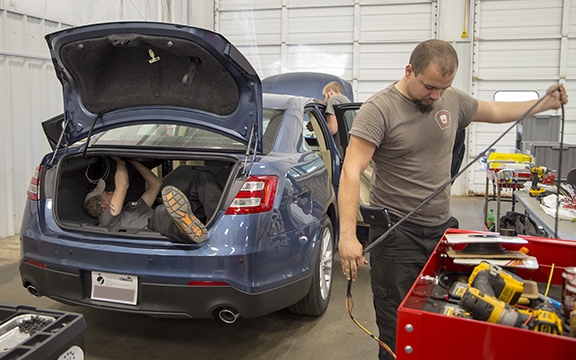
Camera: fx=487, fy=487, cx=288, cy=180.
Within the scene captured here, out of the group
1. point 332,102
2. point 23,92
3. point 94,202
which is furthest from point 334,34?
point 94,202

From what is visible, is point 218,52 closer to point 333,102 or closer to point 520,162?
point 333,102

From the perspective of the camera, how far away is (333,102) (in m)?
4.61

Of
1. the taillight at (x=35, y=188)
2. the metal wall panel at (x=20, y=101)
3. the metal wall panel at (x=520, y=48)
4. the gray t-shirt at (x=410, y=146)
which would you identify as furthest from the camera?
the metal wall panel at (x=520, y=48)

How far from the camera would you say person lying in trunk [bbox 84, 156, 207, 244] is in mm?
2551

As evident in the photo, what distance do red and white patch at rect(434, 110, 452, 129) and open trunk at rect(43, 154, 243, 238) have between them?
3.40ft

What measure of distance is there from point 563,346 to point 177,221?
1.79 m

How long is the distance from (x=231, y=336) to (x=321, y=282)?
2.27 feet

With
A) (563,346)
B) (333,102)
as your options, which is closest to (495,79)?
(333,102)

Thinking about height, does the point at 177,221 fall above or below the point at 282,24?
below

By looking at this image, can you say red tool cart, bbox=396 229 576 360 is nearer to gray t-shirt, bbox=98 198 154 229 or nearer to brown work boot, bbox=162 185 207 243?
brown work boot, bbox=162 185 207 243

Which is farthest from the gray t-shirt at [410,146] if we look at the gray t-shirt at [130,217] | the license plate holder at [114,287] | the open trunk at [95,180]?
the gray t-shirt at [130,217]

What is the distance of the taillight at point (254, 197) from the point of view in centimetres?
251

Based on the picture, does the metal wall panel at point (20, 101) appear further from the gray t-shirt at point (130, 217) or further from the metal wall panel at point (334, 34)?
the metal wall panel at point (334, 34)

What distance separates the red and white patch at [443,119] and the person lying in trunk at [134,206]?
4.31ft
